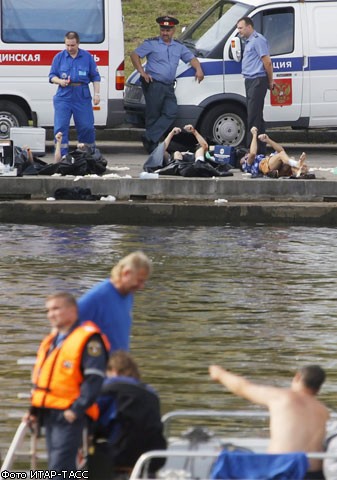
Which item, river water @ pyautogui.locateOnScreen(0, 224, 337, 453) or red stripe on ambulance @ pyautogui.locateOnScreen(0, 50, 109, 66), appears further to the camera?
red stripe on ambulance @ pyautogui.locateOnScreen(0, 50, 109, 66)

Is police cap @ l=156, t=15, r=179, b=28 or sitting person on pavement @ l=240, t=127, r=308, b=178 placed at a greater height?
police cap @ l=156, t=15, r=179, b=28

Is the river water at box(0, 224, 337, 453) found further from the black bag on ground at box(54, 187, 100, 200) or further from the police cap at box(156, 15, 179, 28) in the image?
the police cap at box(156, 15, 179, 28)

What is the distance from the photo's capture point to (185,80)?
2231 centimetres

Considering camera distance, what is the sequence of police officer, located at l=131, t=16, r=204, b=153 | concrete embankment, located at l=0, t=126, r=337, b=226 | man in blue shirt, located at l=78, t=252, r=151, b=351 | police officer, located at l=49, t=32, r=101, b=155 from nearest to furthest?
man in blue shirt, located at l=78, t=252, r=151, b=351, concrete embankment, located at l=0, t=126, r=337, b=226, police officer, located at l=49, t=32, r=101, b=155, police officer, located at l=131, t=16, r=204, b=153

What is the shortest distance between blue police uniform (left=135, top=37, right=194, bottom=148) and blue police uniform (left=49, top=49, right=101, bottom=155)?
1283 millimetres

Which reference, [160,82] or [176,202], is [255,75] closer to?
[160,82]

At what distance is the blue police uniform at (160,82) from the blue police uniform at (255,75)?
959 mm

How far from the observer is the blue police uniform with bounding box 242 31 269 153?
69.3ft

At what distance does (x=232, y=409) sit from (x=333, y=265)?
6045mm

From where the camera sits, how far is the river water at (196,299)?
11.4 m

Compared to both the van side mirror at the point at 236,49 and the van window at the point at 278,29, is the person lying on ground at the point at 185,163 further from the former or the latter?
the van window at the point at 278,29

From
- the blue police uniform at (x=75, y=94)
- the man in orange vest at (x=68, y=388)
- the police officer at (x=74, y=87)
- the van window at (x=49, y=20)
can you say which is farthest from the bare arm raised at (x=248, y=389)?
the van window at (x=49, y=20)

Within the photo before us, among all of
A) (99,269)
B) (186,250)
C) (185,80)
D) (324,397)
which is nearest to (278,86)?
(185,80)

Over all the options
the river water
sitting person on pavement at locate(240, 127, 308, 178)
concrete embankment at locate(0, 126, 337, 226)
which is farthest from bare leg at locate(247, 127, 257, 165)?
the river water
